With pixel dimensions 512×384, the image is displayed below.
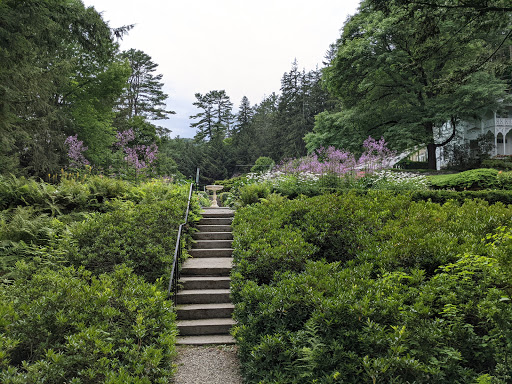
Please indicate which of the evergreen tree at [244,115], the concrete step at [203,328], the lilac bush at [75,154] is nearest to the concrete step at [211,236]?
the concrete step at [203,328]

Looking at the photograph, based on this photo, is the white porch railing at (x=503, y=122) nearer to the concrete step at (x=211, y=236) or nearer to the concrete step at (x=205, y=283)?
the concrete step at (x=211, y=236)

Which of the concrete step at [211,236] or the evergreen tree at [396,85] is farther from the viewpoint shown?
the evergreen tree at [396,85]

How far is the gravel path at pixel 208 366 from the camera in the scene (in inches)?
132

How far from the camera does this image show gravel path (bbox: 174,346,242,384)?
335cm

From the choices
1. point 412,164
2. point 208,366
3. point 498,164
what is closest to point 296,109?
point 412,164

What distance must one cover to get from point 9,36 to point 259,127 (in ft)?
113

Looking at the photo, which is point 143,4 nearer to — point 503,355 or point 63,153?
point 503,355

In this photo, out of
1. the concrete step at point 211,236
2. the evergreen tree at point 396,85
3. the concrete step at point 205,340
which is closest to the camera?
the concrete step at point 205,340

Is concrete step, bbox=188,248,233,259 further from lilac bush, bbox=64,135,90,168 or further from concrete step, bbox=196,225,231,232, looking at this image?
lilac bush, bbox=64,135,90,168

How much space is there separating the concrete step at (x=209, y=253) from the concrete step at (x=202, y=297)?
4.85 feet

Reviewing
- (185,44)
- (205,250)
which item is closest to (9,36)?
(185,44)

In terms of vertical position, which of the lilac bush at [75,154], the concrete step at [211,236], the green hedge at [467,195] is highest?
the lilac bush at [75,154]

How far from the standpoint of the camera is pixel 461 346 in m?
2.36

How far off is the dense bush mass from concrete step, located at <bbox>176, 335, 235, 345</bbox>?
65 centimetres
